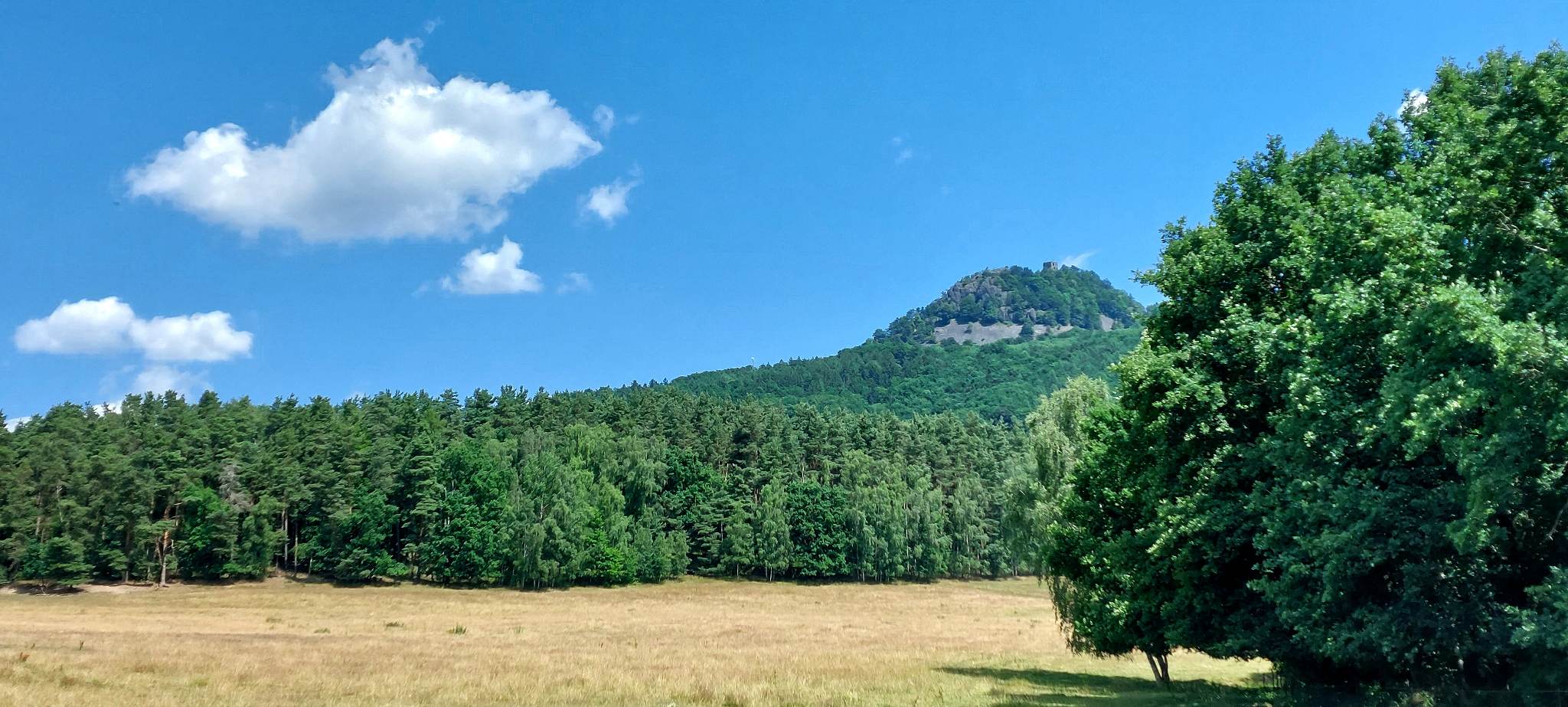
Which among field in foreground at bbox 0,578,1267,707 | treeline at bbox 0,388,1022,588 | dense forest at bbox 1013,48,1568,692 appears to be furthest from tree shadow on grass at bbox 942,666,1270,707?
treeline at bbox 0,388,1022,588

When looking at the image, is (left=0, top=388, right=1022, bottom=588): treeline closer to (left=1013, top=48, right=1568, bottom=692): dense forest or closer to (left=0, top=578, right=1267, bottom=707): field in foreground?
(left=0, top=578, right=1267, bottom=707): field in foreground

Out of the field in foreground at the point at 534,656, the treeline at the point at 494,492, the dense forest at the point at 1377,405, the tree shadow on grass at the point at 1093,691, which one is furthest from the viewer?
the treeline at the point at 494,492

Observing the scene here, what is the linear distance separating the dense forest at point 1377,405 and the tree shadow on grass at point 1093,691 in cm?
329

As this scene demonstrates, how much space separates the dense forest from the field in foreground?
8.92 metres

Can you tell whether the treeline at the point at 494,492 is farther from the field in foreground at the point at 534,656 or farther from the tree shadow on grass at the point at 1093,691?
the tree shadow on grass at the point at 1093,691

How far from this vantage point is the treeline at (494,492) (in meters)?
86.9

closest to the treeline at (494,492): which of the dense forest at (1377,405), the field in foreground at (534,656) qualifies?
the field in foreground at (534,656)

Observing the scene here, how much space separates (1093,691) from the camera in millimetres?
32156

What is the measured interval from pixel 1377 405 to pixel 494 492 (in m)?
93.4

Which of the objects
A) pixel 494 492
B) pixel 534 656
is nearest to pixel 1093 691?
pixel 534 656

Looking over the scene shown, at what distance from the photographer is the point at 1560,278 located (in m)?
13.1

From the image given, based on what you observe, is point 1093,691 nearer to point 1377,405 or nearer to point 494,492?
point 1377,405

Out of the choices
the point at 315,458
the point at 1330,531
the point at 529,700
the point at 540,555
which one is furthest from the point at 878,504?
the point at 1330,531

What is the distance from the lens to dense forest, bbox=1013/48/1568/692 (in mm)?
13172
